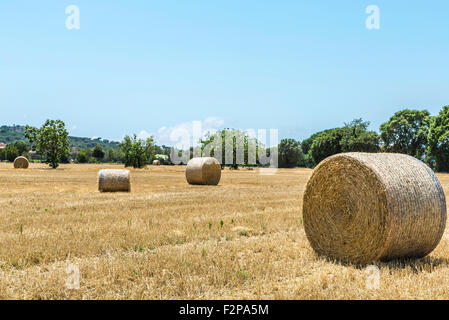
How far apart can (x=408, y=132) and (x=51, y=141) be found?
48760 millimetres

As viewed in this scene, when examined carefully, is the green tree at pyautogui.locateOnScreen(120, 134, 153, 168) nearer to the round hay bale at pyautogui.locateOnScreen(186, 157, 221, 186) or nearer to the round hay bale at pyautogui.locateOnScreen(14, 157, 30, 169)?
the round hay bale at pyautogui.locateOnScreen(14, 157, 30, 169)

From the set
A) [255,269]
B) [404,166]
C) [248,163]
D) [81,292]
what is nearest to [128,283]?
[81,292]

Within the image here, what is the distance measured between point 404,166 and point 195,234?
13.3 ft

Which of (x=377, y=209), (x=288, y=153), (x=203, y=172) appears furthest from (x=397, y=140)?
(x=377, y=209)

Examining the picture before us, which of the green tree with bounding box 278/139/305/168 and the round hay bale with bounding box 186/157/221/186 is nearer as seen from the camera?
the round hay bale with bounding box 186/157/221/186

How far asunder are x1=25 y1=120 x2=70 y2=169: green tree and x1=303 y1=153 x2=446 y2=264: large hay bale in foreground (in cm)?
4729

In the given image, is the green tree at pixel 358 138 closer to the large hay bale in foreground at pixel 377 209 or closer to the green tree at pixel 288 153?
the green tree at pixel 288 153

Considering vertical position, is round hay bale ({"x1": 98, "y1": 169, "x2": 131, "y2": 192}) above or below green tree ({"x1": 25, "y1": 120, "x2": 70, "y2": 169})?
below

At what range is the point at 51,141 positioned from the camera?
161ft

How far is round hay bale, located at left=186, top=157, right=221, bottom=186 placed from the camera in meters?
22.6

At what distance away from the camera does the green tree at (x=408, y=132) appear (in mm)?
58031

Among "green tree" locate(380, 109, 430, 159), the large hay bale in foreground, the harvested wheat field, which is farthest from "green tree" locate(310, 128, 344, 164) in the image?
the large hay bale in foreground

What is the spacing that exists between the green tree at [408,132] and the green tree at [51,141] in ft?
148
